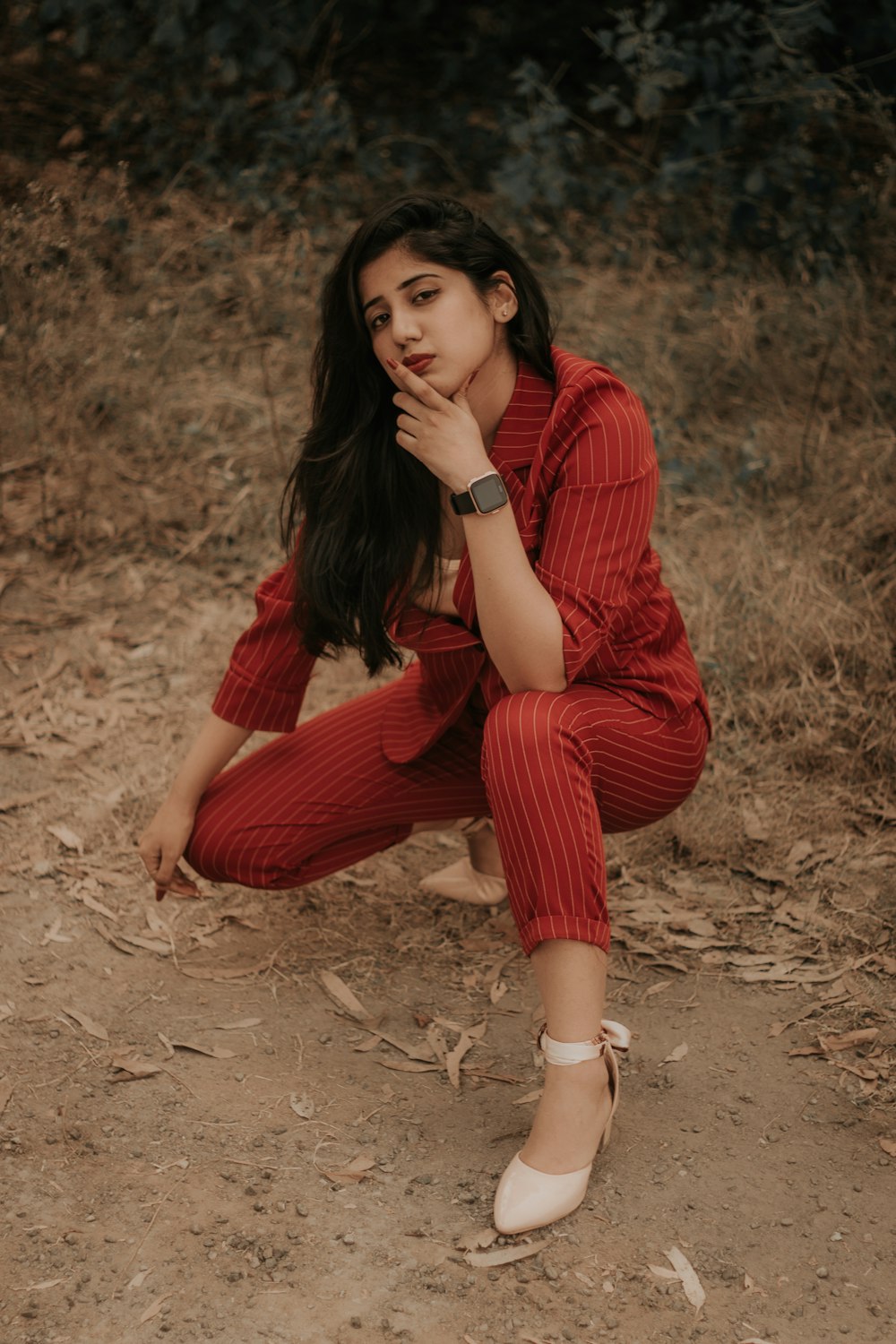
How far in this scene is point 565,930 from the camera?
2.04 meters

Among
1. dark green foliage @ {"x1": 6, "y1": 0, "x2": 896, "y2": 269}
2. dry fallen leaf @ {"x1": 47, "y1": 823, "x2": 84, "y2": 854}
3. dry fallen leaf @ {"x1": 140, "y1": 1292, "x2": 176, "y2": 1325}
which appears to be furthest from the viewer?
dark green foliage @ {"x1": 6, "y1": 0, "x2": 896, "y2": 269}

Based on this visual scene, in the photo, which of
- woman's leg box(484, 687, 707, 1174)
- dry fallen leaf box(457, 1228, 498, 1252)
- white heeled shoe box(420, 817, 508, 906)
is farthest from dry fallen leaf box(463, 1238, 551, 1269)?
white heeled shoe box(420, 817, 508, 906)

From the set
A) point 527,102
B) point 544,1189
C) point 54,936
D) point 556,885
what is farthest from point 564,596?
point 527,102

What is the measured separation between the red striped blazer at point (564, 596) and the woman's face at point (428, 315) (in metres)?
0.13

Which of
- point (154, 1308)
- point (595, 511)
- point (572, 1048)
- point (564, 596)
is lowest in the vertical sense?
point (154, 1308)

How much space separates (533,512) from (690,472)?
6.78 ft

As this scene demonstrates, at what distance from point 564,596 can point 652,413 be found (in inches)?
101

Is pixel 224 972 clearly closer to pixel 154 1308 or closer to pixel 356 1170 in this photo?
pixel 356 1170

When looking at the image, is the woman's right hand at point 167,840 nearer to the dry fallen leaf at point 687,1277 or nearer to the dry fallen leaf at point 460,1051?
the dry fallen leaf at point 460,1051

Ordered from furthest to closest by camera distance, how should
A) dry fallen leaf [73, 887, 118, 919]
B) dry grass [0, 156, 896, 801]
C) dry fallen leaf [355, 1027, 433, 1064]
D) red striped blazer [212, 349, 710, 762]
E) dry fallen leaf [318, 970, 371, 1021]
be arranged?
dry grass [0, 156, 896, 801] < dry fallen leaf [73, 887, 118, 919] < dry fallen leaf [318, 970, 371, 1021] < dry fallen leaf [355, 1027, 433, 1064] < red striped blazer [212, 349, 710, 762]

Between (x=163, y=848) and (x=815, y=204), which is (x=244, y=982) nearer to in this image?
(x=163, y=848)

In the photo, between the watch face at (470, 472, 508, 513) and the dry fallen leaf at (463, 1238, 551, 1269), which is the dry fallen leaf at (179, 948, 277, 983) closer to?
the dry fallen leaf at (463, 1238, 551, 1269)

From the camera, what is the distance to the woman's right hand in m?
2.57

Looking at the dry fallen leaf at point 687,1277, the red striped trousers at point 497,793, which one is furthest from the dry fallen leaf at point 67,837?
the dry fallen leaf at point 687,1277
